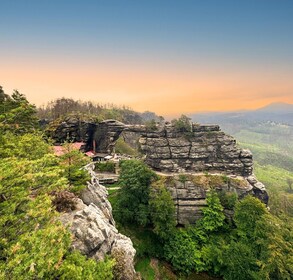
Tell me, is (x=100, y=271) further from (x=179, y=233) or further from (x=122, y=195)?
(x=179, y=233)

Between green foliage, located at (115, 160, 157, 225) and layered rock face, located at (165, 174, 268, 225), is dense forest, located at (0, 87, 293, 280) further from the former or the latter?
layered rock face, located at (165, 174, 268, 225)

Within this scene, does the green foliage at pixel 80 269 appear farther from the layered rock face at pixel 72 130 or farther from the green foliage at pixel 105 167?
the layered rock face at pixel 72 130

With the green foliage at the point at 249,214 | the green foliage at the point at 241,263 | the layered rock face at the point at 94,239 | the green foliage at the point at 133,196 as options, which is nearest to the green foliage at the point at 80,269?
the layered rock face at the point at 94,239

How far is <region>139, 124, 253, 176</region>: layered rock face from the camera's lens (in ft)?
155

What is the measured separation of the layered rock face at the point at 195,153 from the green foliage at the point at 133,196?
12.2m

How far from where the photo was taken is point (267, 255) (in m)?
24.1

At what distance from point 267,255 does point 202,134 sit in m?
30.0

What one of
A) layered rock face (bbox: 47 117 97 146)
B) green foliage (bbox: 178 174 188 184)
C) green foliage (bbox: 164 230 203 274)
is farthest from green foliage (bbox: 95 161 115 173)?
green foliage (bbox: 164 230 203 274)

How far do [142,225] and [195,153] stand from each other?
2141 cm

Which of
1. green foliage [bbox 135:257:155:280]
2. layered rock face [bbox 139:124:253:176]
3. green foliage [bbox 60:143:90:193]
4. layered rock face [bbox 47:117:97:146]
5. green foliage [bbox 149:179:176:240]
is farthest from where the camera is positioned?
layered rock face [bbox 47:117:97:146]

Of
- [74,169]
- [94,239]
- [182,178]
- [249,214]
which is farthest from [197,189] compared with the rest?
[94,239]

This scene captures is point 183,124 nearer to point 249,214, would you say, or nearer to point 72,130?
point 249,214

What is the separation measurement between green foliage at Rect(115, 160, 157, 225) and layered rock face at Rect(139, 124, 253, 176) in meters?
12.2

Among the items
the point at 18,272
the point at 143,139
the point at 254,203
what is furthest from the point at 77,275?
the point at 143,139
